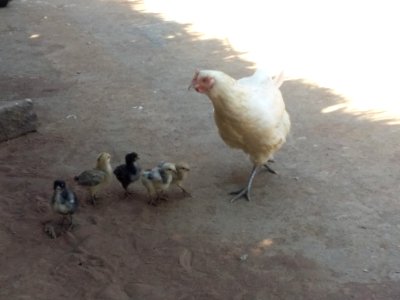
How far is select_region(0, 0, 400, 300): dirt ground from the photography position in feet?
15.1

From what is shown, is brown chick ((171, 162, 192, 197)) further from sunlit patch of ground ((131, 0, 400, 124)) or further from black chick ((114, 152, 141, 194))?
sunlit patch of ground ((131, 0, 400, 124))

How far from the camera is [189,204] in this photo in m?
5.66

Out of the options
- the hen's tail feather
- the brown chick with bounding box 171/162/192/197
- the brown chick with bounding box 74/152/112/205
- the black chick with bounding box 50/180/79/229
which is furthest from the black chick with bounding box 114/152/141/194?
the hen's tail feather

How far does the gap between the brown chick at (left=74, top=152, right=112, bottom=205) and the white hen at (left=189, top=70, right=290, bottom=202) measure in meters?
1.00

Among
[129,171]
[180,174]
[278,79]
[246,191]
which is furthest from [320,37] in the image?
[129,171]

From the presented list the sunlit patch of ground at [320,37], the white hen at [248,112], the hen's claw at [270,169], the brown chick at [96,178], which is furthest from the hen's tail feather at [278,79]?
the brown chick at [96,178]

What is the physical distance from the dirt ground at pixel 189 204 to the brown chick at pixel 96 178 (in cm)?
15

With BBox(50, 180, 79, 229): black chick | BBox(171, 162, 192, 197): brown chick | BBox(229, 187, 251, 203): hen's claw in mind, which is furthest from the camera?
BBox(229, 187, 251, 203): hen's claw

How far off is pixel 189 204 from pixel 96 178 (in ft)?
2.63

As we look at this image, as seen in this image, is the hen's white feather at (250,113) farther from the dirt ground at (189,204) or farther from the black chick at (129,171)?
the black chick at (129,171)

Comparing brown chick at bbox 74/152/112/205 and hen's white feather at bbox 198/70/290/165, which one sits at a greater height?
hen's white feather at bbox 198/70/290/165

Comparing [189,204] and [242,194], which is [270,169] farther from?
[189,204]

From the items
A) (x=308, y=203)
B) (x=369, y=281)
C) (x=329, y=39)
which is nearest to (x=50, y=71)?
(x=329, y=39)

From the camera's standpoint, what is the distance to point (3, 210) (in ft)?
17.9
